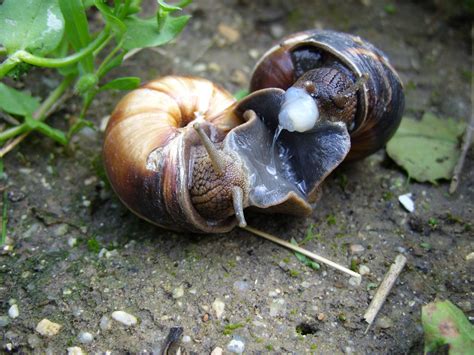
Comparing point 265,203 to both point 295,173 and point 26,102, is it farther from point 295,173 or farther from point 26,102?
point 26,102

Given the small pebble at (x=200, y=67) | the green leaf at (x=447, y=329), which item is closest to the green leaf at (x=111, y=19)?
the small pebble at (x=200, y=67)

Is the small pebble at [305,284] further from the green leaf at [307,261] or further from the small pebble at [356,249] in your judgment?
the small pebble at [356,249]

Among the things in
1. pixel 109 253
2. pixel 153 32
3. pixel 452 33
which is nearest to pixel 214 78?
pixel 153 32

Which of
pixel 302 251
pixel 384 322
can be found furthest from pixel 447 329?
pixel 302 251

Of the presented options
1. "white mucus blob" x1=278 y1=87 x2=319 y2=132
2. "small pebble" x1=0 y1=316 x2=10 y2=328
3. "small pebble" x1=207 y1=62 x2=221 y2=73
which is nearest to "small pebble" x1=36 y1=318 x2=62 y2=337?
"small pebble" x1=0 y1=316 x2=10 y2=328

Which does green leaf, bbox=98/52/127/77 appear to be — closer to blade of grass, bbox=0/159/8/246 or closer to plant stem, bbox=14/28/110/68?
plant stem, bbox=14/28/110/68
